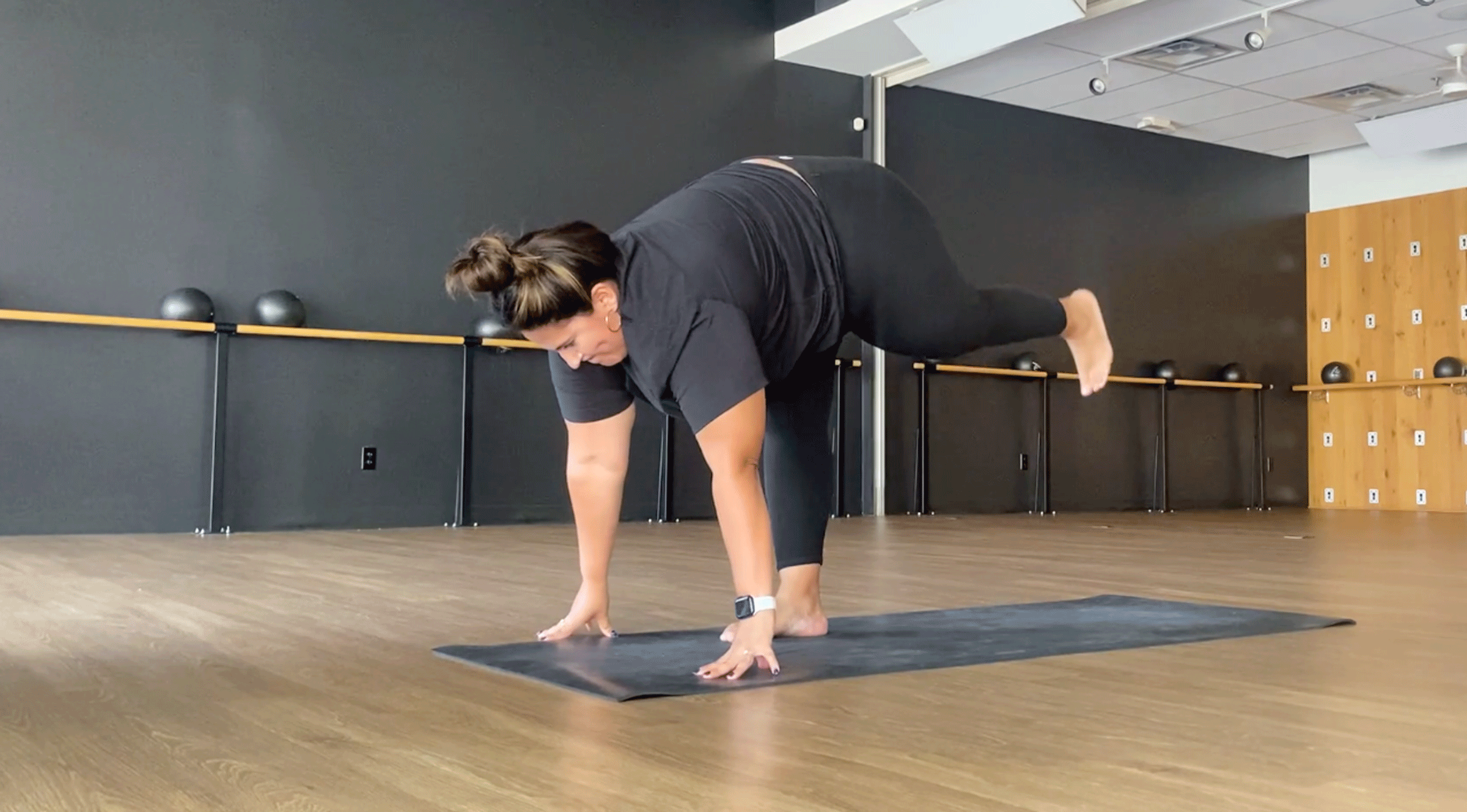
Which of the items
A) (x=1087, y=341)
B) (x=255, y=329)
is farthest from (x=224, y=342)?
(x=1087, y=341)

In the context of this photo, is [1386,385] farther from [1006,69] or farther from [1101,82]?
[1006,69]

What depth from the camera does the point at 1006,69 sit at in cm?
711

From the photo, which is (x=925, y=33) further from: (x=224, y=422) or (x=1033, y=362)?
(x=224, y=422)

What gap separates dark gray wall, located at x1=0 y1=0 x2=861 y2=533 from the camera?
16.8ft

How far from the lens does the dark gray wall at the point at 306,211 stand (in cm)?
511

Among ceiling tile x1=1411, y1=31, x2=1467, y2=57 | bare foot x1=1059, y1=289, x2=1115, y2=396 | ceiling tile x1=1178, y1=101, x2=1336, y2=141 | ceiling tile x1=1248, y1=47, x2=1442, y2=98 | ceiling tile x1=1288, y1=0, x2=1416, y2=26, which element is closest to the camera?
bare foot x1=1059, y1=289, x2=1115, y2=396

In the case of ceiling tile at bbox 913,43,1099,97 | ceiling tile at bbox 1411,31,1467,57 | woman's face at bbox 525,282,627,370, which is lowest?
woman's face at bbox 525,282,627,370

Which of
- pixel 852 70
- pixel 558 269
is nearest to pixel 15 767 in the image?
pixel 558 269

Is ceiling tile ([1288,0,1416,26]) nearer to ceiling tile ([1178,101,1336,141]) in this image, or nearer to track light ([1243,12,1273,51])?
track light ([1243,12,1273,51])

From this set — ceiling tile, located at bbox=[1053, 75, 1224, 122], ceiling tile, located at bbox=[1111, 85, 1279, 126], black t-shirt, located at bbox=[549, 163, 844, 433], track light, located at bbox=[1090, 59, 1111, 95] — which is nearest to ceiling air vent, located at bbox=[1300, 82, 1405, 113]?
ceiling tile, located at bbox=[1111, 85, 1279, 126]

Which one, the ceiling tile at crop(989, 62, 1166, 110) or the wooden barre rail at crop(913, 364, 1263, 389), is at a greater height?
the ceiling tile at crop(989, 62, 1166, 110)

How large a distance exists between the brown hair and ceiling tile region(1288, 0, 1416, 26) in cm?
528

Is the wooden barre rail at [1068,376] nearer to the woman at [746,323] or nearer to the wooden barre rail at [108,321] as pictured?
the wooden barre rail at [108,321]

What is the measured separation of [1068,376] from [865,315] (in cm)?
607
